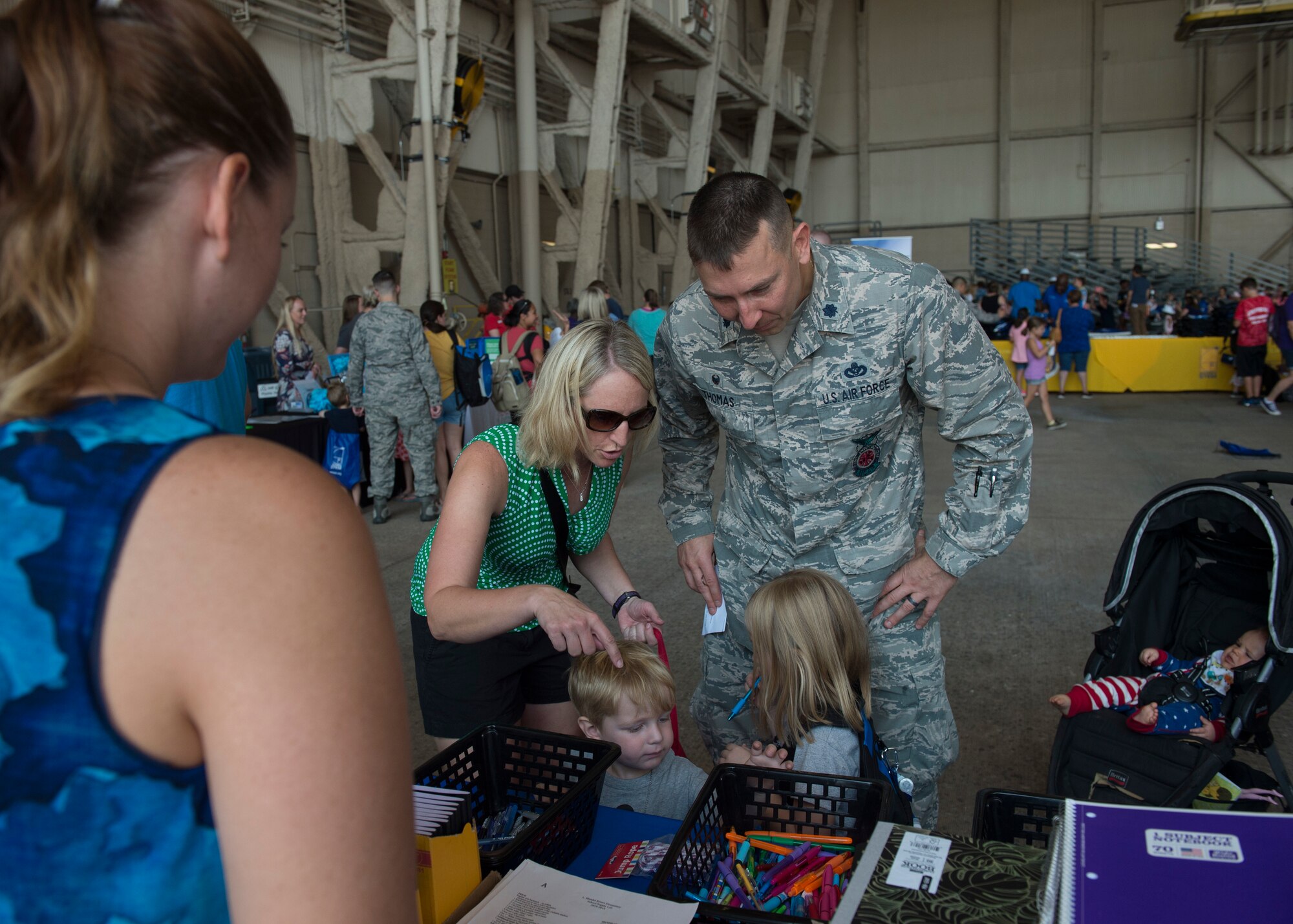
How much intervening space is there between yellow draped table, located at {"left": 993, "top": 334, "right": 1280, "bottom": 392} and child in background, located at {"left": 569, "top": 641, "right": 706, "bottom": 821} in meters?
12.4

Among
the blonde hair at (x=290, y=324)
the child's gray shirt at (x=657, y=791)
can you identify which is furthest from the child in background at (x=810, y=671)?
the blonde hair at (x=290, y=324)

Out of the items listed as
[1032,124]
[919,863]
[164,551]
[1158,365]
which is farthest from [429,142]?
[1032,124]

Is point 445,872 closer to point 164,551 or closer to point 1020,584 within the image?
point 164,551

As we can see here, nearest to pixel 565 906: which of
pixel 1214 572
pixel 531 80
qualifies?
pixel 1214 572

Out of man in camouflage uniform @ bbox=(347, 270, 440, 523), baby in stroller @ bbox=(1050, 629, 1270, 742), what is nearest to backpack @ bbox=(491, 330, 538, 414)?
man in camouflage uniform @ bbox=(347, 270, 440, 523)

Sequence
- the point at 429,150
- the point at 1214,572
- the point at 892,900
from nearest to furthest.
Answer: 1. the point at 892,900
2. the point at 1214,572
3. the point at 429,150

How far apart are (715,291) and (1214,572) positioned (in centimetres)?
192

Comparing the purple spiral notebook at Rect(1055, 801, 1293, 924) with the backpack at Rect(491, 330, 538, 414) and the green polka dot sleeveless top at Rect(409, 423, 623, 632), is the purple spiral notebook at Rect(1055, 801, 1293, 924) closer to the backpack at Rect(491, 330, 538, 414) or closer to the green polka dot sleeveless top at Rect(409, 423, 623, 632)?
the green polka dot sleeveless top at Rect(409, 423, 623, 632)

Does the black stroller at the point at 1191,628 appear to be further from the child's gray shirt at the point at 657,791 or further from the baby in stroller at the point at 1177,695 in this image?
the child's gray shirt at the point at 657,791

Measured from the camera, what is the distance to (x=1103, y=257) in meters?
24.0

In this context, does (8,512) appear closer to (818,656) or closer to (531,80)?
(818,656)

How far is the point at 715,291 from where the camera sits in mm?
2094

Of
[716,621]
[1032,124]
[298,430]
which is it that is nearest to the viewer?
[716,621]

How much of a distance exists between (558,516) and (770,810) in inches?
34.4
